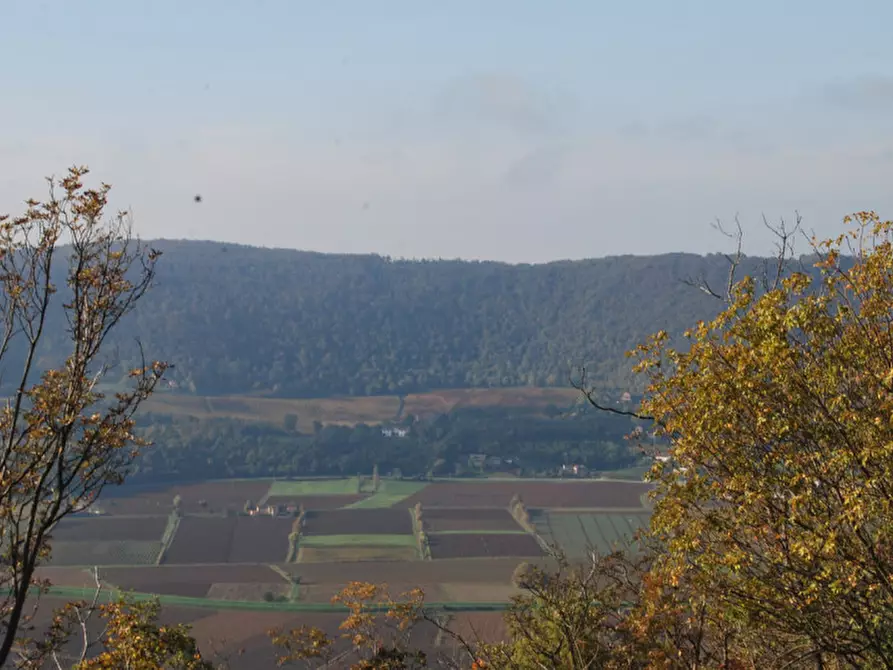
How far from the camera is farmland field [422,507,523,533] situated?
6981 centimetres

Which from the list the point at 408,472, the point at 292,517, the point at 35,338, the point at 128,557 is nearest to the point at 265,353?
the point at 408,472

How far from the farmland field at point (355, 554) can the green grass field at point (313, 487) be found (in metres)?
22.0

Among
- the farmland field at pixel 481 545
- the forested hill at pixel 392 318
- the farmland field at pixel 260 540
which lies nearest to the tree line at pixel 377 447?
the forested hill at pixel 392 318

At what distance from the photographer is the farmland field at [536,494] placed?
261ft

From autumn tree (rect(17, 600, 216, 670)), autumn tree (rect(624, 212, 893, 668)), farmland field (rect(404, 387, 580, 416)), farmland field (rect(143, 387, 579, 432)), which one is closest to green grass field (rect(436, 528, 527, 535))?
farmland field (rect(143, 387, 579, 432))

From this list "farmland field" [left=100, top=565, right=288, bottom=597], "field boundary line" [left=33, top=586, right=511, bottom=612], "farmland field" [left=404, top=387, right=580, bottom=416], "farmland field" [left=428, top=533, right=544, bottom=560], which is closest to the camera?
"field boundary line" [left=33, top=586, right=511, bottom=612]

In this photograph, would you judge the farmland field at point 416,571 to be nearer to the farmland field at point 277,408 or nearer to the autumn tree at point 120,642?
the autumn tree at point 120,642

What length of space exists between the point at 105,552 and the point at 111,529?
5.93 metres

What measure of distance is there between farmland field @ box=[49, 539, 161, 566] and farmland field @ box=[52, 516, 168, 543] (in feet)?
Result: 3.13

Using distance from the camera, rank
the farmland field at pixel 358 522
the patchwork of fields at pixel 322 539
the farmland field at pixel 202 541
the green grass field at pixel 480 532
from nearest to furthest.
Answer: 1. the patchwork of fields at pixel 322 539
2. the farmland field at pixel 202 541
3. the green grass field at pixel 480 532
4. the farmland field at pixel 358 522

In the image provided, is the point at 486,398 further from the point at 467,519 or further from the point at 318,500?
the point at 467,519

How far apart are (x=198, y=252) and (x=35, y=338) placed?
17856 cm

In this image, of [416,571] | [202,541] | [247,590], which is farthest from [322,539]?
[247,590]

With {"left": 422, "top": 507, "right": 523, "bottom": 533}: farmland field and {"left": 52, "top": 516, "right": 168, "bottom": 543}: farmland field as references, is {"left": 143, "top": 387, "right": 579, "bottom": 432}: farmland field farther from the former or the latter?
{"left": 52, "top": 516, "right": 168, "bottom": 543}: farmland field
